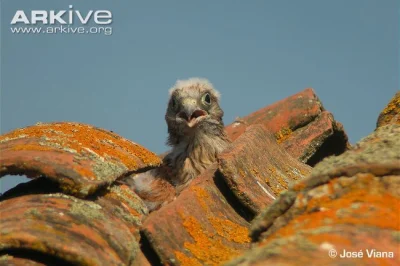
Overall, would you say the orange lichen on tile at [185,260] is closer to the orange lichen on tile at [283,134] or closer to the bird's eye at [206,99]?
the bird's eye at [206,99]

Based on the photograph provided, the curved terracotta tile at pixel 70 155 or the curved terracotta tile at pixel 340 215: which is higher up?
the curved terracotta tile at pixel 70 155

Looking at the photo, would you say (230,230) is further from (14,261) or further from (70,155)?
(14,261)

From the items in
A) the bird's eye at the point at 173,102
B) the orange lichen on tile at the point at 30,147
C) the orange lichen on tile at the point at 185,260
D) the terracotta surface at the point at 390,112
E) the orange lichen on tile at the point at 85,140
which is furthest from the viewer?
the bird's eye at the point at 173,102

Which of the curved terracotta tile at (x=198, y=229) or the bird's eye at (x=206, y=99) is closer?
the curved terracotta tile at (x=198, y=229)

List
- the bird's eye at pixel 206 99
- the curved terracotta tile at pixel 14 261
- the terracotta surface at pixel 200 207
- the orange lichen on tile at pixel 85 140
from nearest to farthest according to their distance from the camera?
1. the terracotta surface at pixel 200 207
2. the curved terracotta tile at pixel 14 261
3. the orange lichen on tile at pixel 85 140
4. the bird's eye at pixel 206 99

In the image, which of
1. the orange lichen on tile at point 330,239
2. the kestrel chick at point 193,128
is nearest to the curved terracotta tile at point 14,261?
the orange lichen on tile at point 330,239

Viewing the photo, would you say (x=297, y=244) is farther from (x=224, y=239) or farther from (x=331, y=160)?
(x=224, y=239)

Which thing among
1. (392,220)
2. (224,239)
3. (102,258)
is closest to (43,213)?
(102,258)

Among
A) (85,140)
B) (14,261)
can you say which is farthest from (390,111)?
(14,261)

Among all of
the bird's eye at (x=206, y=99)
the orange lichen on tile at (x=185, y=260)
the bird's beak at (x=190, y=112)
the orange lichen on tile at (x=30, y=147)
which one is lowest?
the orange lichen on tile at (x=185, y=260)
